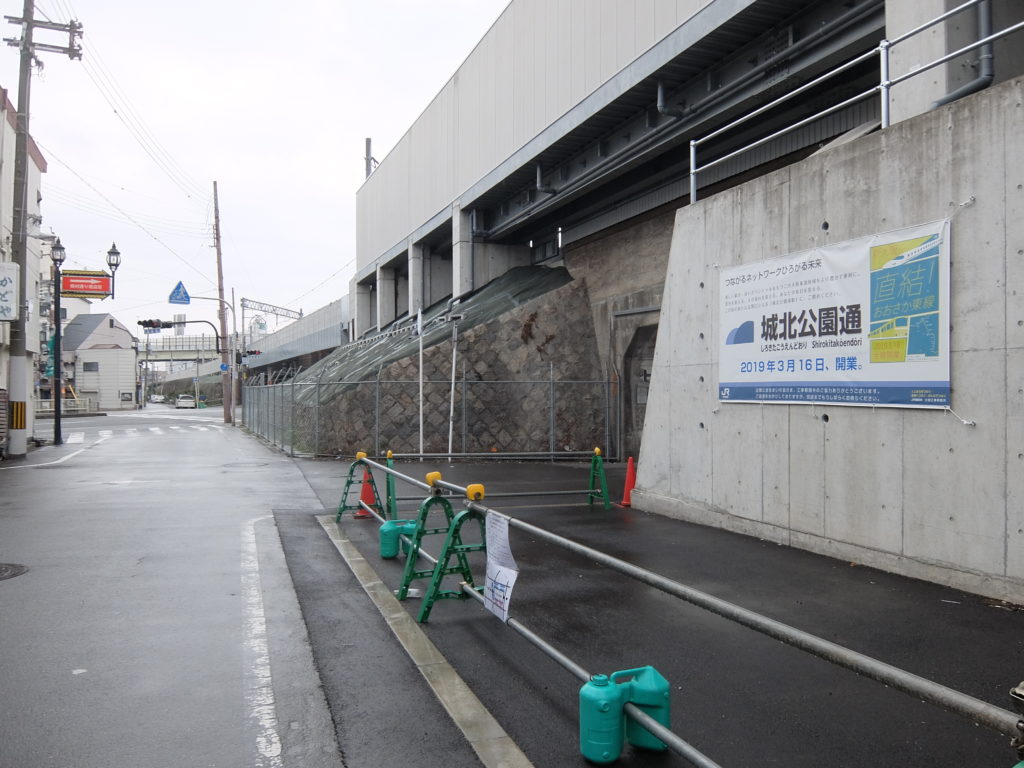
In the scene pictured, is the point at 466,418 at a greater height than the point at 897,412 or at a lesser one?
lesser

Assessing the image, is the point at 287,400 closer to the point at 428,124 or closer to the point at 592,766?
the point at 428,124

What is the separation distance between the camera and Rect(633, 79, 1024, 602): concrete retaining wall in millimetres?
6164

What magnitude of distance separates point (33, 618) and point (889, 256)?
808cm

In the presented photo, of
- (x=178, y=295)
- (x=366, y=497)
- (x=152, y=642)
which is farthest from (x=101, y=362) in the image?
(x=152, y=642)

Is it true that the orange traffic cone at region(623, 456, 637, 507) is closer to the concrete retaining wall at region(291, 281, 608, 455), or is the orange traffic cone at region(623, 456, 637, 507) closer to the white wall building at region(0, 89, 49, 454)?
the concrete retaining wall at region(291, 281, 608, 455)

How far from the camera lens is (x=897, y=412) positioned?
7.07m

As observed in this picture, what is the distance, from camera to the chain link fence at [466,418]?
65.1 ft

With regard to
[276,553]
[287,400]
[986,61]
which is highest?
[986,61]

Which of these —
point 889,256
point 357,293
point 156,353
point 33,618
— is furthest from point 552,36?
point 156,353

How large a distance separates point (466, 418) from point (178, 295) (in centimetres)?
3235

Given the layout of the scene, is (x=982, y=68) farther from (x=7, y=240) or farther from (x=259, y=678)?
(x=7, y=240)

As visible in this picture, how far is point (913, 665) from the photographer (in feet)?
15.6

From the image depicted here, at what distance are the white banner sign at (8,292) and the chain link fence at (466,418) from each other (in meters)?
7.40

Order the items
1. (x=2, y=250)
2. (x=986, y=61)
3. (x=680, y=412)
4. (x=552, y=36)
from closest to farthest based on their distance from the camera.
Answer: (x=986, y=61) → (x=680, y=412) → (x=552, y=36) → (x=2, y=250)
